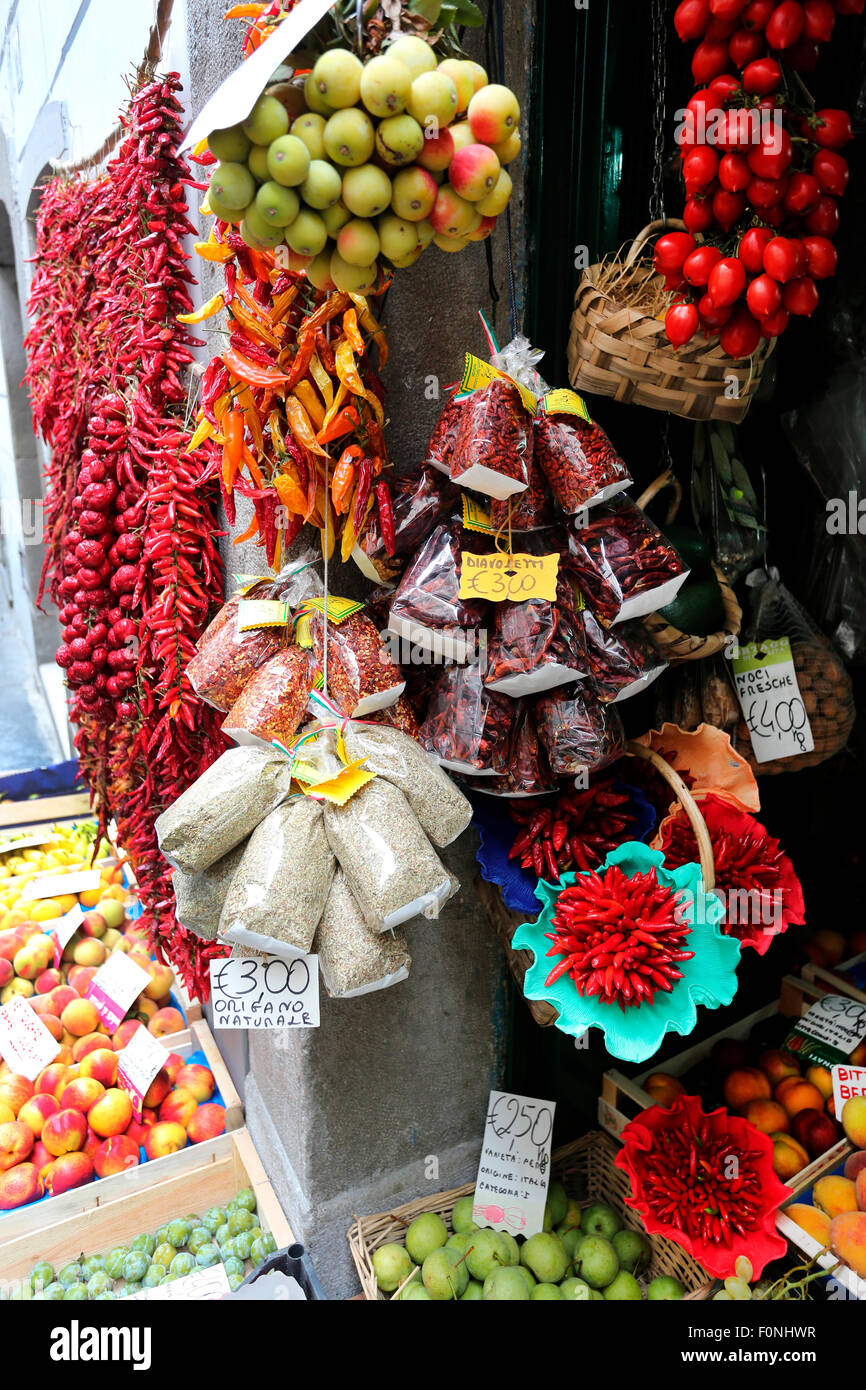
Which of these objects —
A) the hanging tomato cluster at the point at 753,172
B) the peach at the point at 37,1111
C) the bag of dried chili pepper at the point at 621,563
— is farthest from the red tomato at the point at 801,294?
the peach at the point at 37,1111

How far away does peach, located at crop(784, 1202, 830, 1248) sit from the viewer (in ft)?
4.91

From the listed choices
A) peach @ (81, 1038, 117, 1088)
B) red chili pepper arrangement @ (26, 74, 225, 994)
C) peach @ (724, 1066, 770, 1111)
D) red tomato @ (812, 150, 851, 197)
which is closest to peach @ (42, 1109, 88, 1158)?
peach @ (81, 1038, 117, 1088)

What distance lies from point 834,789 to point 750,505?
0.95m

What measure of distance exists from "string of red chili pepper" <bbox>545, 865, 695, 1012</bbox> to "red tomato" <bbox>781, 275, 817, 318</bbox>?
814 mm

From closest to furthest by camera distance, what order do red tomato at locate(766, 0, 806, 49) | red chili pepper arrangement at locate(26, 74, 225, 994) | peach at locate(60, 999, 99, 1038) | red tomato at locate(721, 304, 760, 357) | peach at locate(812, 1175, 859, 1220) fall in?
red tomato at locate(766, 0, 806, 49) → red tomato at locate(721, 304, 760, 357) → peach at locate(812, 1175, 859, 1220) → red chili pepper arrangement at locate(26, 74, 225, 994) → peach at locate(60, 999, 99, 1038)

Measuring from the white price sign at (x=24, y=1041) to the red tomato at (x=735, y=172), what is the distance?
2308 mm

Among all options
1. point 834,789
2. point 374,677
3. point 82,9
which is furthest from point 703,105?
point 82,9

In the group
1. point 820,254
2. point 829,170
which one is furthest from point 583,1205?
point 829,170

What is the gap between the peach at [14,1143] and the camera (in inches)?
74.8

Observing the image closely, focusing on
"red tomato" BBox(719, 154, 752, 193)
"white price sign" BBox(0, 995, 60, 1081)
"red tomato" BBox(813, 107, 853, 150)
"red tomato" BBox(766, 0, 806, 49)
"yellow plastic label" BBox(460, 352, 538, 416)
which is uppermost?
"red tomato" BBox(766, 0, 806, 49)

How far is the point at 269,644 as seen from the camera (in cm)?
125

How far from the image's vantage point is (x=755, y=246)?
45.4 inches

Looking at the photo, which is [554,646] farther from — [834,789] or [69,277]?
[69,277]

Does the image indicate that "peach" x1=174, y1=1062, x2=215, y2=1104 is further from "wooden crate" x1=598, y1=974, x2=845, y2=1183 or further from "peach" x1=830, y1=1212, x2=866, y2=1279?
"peach" x1=830, y1=1212, x2=866, y2=1279
